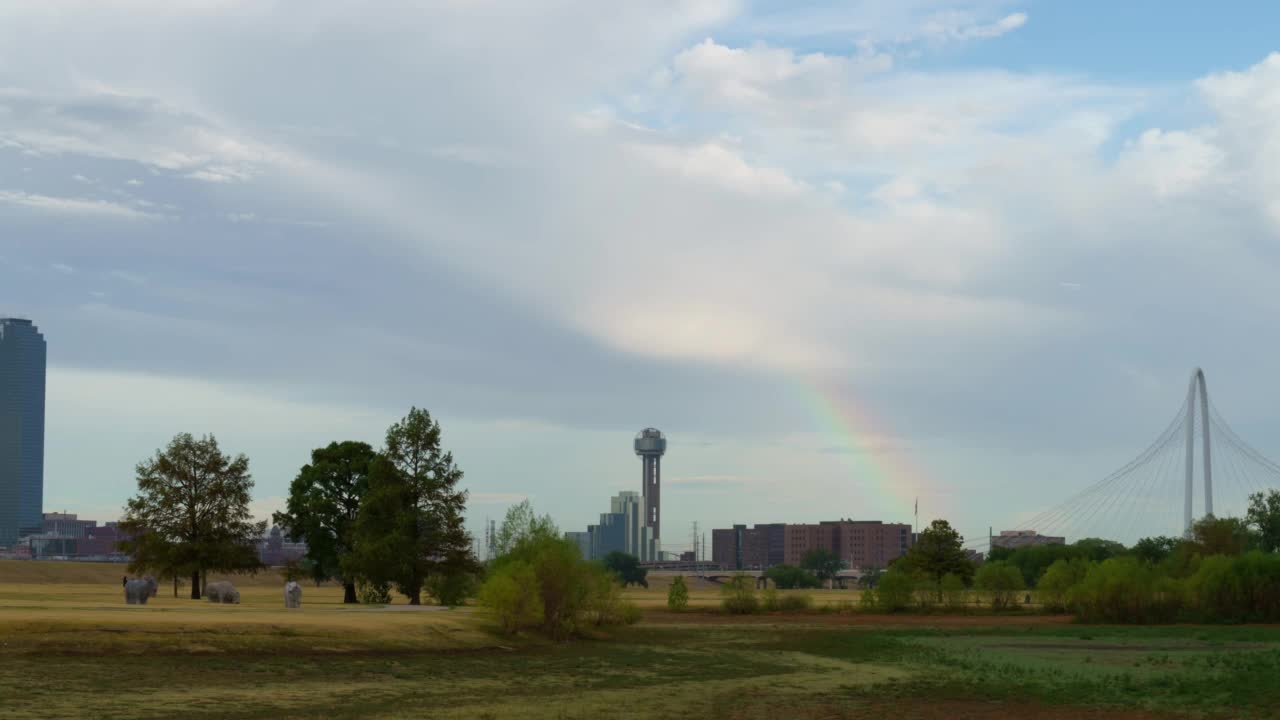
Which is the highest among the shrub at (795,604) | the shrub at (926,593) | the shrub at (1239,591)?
the shrub at (1239,591)

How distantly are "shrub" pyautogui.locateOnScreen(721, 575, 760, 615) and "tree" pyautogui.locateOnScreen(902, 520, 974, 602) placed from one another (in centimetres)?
1678

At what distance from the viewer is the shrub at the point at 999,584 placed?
113 meters

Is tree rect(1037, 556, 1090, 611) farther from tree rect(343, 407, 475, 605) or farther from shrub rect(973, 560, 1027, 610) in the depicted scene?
tree rect(343, 407, 475, 605)

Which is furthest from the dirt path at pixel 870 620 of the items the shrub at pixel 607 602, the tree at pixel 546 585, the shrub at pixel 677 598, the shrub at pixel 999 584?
the tree at pixel 546 585

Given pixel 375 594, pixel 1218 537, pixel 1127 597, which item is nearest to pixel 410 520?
pixel 375 594

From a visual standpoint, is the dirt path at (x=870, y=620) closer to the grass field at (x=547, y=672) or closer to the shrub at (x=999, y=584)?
the shrub at (x=999, y=584)

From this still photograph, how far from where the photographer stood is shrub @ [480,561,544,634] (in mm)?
63688

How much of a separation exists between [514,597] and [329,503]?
86.5 ft

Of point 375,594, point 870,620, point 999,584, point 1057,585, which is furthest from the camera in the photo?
point 999,584

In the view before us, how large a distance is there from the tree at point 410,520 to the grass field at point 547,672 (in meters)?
8.03

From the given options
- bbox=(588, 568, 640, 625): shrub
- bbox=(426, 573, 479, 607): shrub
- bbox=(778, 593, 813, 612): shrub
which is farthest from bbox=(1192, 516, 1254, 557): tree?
bbox=(426, 573, 479, 607): shrub

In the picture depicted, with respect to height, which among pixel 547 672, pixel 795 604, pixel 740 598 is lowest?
pixel 795 604

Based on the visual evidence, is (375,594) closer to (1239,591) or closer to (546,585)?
(546,585)

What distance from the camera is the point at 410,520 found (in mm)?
79750
